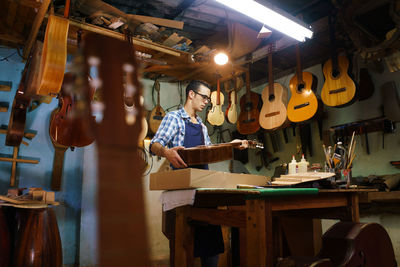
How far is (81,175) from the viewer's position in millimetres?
4801

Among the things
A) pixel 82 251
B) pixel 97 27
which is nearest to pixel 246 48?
pixel 97 27

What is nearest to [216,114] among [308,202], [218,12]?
[218,12]

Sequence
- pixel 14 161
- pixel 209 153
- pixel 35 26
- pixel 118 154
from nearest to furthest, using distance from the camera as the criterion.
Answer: pixel 118 154, pixel 209 153, pixel 35 26, pixel 14 161

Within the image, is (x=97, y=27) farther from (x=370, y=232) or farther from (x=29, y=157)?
(x=370, y=232)

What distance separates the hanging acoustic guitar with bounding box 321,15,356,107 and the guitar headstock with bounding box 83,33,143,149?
421 cm

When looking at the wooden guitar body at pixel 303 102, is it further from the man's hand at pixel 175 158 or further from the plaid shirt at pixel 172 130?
the man's hand at pixel 175 158

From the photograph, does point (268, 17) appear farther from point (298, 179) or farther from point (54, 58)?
point (54, 58)

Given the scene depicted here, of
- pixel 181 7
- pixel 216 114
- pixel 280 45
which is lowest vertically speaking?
pixel 216 114

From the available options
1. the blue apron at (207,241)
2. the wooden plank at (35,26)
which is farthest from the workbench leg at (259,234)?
the wooden plank at (35,26)

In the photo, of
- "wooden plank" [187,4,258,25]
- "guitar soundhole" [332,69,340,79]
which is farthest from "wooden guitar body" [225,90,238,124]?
"guitar soundhole" [332,69,340,79]

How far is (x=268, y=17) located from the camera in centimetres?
350

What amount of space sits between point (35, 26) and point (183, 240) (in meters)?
3.04

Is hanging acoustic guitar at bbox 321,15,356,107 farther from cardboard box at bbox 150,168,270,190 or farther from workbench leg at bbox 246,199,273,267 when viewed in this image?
workbench leg at bbox 246,199,273,267

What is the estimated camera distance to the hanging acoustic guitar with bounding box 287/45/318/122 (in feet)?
14.3
